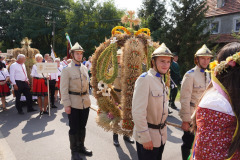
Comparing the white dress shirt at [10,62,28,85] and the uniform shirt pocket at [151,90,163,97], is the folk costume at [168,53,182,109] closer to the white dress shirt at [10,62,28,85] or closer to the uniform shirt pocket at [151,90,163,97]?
the uniform shirt pocket at [151,90,163,97]

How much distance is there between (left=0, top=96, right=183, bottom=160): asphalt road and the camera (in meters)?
4.02

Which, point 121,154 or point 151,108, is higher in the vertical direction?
point 151,108

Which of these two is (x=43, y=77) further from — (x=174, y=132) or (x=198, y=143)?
(x=198, y=143)

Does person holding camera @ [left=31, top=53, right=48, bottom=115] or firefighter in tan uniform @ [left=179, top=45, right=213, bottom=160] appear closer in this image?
firefighter in tan uniform @ [left=179, top=45, right=213, bottom=160]

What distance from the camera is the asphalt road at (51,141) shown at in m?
4.02

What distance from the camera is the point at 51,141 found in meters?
4.72

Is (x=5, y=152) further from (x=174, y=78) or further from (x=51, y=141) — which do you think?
(x=174, y=78)

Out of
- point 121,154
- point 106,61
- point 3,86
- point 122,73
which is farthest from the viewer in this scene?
point 3,86

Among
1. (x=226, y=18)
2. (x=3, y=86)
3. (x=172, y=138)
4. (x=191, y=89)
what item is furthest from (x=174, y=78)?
(x=226, y=18)

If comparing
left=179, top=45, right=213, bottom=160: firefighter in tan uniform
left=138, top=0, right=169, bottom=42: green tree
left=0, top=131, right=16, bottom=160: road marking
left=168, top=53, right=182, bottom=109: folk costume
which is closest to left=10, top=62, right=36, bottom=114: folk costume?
left=0, top=131, right=16, bottom=160: road marking

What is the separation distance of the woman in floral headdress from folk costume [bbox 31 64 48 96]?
661cm

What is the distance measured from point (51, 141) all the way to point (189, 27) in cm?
1502

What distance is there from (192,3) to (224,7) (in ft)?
21.4

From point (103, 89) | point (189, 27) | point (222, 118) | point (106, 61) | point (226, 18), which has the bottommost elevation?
point (103, 89)
